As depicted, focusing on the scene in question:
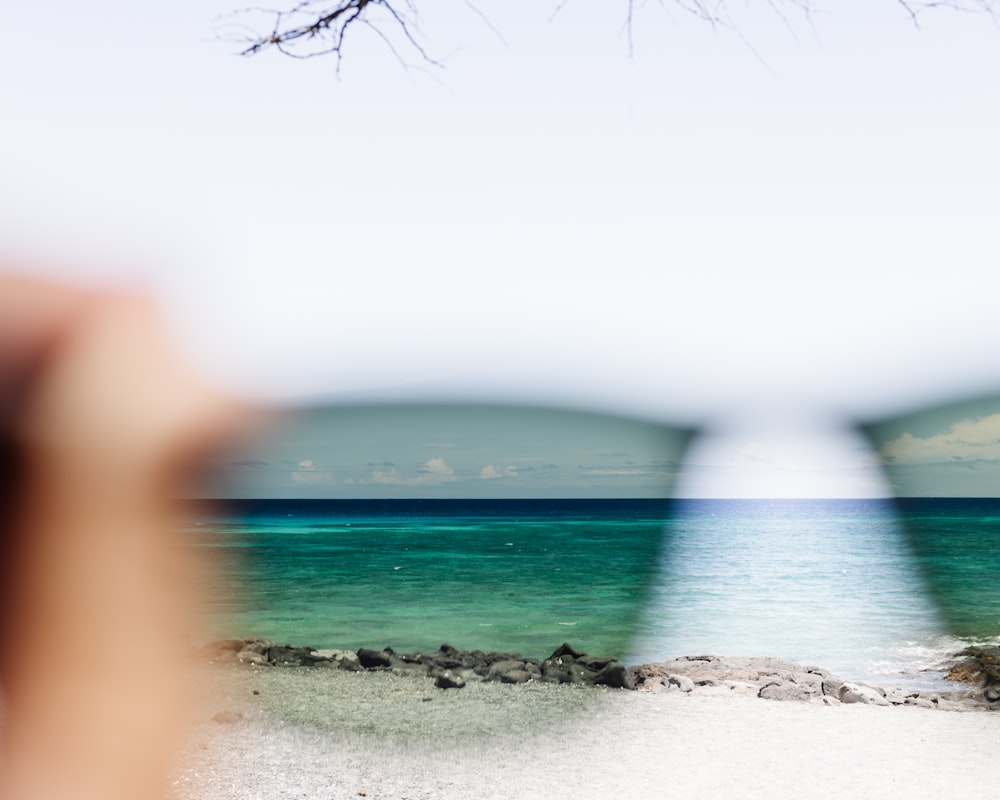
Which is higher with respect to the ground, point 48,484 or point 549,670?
point 48,484

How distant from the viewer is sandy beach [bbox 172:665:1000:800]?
686 cm

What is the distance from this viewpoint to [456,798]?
255 inches

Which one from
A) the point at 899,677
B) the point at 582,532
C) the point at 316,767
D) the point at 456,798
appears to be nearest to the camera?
the point at 456,798

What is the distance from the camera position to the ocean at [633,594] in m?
19.2

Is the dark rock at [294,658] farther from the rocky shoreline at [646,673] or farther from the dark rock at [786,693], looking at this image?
the dark rock at [786,693]

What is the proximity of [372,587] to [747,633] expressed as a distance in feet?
50.2

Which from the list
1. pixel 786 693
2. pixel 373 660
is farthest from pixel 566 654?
pixel 786 693

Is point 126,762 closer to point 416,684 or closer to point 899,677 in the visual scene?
point 416,684

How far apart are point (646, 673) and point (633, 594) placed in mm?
17132

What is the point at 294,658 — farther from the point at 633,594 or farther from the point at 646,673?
the point at 633,594

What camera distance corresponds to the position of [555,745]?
26.4ft

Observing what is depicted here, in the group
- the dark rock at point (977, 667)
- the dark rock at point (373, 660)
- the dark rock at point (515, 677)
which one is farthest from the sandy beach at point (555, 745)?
the dark rock at point (977, 667)

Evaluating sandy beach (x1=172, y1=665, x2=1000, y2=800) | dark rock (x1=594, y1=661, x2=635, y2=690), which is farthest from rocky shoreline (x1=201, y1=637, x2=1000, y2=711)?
sandy beach (x1=172, y1=665, x2=1000, y2=800)

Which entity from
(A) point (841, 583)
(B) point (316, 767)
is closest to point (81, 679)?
(B) point (316, 767)
